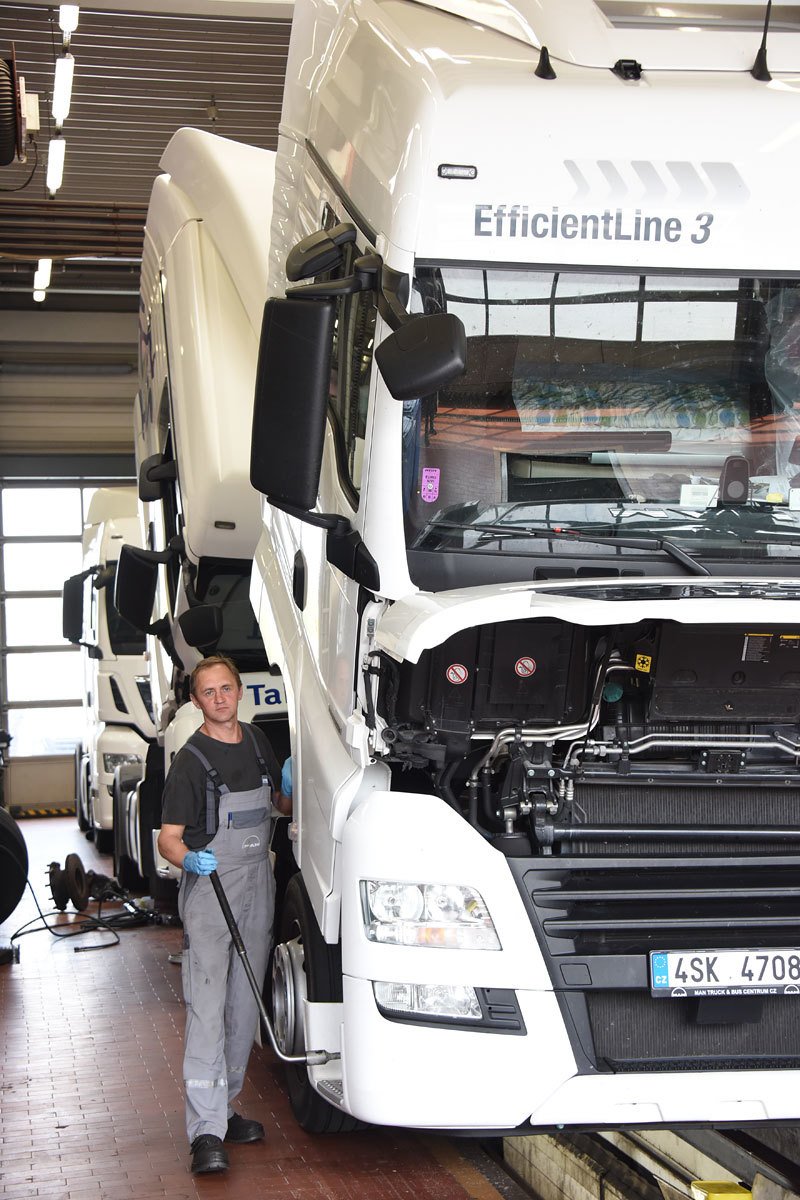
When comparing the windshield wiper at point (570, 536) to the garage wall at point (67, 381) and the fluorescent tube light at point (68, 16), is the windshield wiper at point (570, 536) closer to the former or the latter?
the fluorescent tube light at point (68, 16)

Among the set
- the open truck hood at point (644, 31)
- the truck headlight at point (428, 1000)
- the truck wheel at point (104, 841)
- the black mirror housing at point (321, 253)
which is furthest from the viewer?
the truck wheel at point (104, 841)

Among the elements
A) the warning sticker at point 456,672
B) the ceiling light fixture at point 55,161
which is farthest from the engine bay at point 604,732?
the ceiling light fixture at point 55,161

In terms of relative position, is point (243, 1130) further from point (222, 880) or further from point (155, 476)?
point (155, 476)

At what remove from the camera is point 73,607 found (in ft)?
38.3

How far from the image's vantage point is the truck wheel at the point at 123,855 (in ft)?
34.5

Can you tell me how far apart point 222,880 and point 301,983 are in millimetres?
533

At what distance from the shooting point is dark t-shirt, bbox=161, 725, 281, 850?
15.7 feet

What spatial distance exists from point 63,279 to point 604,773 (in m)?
14.2

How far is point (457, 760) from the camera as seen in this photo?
145 inches

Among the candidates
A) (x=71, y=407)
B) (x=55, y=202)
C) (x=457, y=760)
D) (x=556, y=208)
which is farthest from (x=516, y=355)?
(x=71, y=407)

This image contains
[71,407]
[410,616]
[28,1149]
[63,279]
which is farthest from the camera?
[71,407]

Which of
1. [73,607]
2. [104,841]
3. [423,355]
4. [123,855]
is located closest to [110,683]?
[73,607]

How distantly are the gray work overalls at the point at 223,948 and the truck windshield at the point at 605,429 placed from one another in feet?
5.09

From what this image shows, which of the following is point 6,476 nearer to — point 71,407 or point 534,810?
point 71,407
